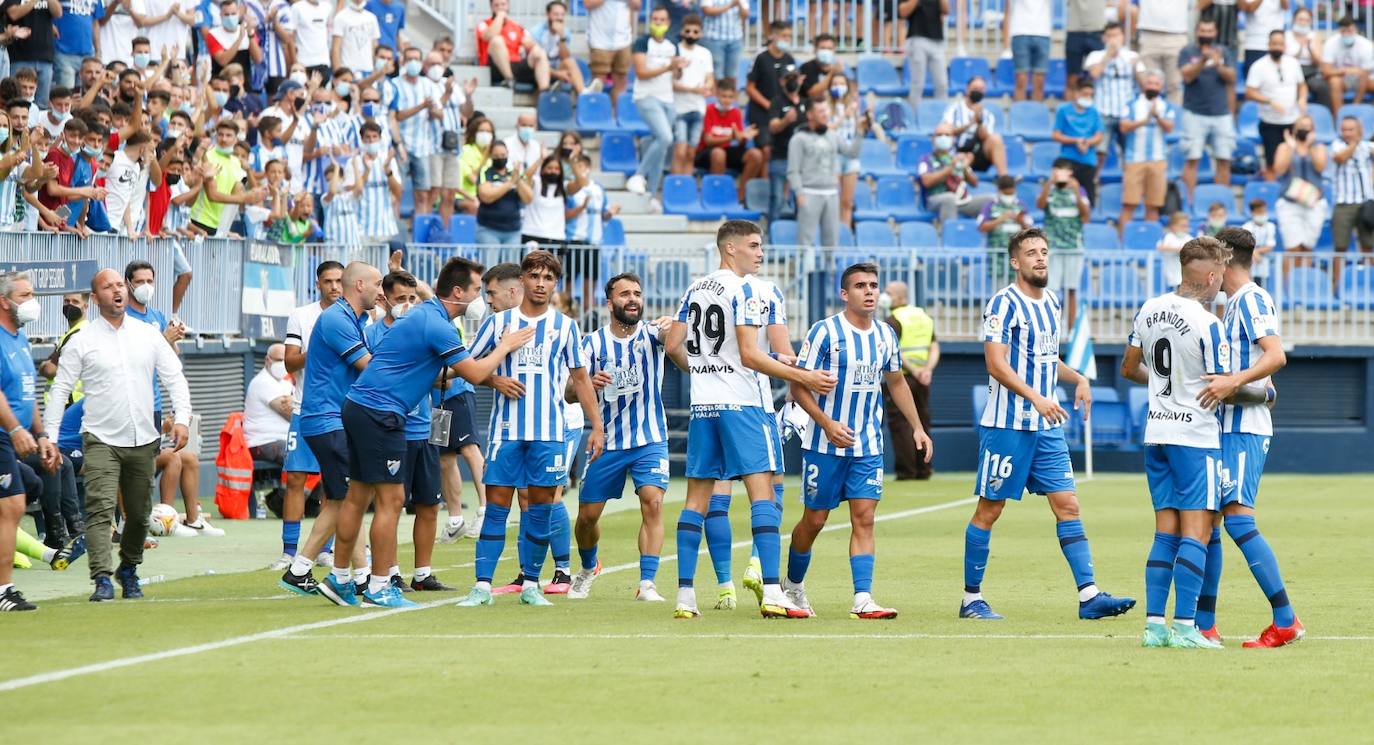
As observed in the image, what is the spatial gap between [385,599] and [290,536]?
9.39ft

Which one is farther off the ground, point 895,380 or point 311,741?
point 895,380

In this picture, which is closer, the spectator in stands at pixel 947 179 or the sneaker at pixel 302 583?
the sneaker at pixel 302 583

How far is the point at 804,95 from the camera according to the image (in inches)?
1110

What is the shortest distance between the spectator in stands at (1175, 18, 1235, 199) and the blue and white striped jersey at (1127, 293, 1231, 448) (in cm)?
2029

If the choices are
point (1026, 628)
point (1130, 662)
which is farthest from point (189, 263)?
point (1130, 662)

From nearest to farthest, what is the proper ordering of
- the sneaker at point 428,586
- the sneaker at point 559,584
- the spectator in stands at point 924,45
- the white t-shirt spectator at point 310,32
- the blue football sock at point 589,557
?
the blue football sock at point 589,557 → the sneaker at point 559,584 → the sneaker at point 428,586 → the white t-shirt spectator at point 310,32 → the spectator in stands at point 924,45

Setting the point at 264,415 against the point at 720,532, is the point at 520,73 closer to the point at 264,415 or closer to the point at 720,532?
the point at 264,415

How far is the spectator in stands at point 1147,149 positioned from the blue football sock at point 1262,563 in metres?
19.4

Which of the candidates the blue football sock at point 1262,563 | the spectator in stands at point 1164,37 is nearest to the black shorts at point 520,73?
the spectator in stands at point 1164,37

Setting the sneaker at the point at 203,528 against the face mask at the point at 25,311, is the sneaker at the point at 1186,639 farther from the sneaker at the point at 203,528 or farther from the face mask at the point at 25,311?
the sneaker at the point at 203,528

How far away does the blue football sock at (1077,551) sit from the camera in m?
11.5

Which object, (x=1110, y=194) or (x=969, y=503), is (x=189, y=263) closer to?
(x=969, y=503)

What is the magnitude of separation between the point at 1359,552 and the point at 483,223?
12.5m

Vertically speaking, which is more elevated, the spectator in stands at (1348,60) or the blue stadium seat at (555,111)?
the spectator in stands at (1348,60)
